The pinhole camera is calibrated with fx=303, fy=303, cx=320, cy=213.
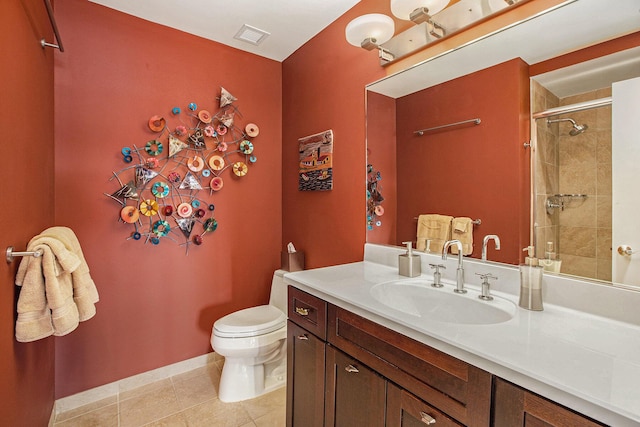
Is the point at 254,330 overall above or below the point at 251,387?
above

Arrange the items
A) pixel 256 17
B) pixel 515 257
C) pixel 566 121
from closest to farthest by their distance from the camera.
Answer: pixel 566 121
pixel 515 257
pixel 256 17

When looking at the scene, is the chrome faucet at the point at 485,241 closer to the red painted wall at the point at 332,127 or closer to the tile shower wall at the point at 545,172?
the tile shower wall at the point at 545,172

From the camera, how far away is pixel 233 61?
2.35 meters

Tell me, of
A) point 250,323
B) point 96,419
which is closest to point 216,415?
point 250,323

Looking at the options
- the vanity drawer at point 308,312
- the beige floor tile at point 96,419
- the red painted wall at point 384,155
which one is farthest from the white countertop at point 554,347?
the beige floor tile at point 96,419

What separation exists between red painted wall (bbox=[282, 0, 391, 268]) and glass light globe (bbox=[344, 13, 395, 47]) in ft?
0.75

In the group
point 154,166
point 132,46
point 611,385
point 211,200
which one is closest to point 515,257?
point 611,385

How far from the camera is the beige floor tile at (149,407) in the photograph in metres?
1.74

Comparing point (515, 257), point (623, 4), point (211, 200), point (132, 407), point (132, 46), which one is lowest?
point (132, 407)

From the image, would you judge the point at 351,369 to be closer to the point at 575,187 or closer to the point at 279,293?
the point at 575,187

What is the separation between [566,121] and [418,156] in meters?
0.60

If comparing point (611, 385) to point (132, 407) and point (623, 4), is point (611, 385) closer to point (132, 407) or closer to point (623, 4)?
point (623, 4)

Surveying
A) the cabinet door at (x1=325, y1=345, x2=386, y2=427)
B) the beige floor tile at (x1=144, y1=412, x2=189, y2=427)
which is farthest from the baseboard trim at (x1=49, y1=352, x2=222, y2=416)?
the cabinet door at (x1=325, y1=345, x2=386, y2=427)

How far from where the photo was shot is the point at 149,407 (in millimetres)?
1844
